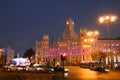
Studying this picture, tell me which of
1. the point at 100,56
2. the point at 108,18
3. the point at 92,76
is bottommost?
the point at 92,76

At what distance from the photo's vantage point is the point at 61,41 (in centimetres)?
19012

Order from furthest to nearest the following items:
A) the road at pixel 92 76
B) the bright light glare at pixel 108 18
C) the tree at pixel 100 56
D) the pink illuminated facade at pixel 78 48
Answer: the pink illuminated facade at pixel 78 48, the tree at pixel 100 56, the bright light glare at pixel 108 18, the road at pixel 92 76

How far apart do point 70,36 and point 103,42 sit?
3636 cm

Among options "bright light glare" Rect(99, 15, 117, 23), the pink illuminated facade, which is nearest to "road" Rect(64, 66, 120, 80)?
"bright light glare" Rect(99, 15, 117, 23)

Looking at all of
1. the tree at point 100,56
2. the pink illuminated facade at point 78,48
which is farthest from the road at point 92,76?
the pink illuminated facade at point 78,48

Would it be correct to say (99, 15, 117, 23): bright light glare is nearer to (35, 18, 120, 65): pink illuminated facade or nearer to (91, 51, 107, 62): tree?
(91, 51, 107, 62): tree

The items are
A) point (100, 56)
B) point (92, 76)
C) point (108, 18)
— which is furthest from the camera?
point (100, 56)

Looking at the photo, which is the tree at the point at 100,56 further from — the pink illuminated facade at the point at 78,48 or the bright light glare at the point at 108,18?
the bright light glare at the point at 108,18

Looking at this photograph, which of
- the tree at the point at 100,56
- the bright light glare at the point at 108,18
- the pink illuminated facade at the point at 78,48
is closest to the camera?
the bright light glare at the point at 108,18

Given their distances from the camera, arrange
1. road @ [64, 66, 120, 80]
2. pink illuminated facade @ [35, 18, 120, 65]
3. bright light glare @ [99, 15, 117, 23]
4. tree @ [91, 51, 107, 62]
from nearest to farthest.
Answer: road @ [64, 66, 120, 80], bright light glare @ [99, 15, 117, 23], tree @ [91, 51, 107, 62], pink illuminated facade @ [35, 18, 120, 65]

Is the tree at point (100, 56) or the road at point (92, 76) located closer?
the road at point (92, 76)

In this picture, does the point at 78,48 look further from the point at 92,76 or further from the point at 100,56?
the point at 92,76

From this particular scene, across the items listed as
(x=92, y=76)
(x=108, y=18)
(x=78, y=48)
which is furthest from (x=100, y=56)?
(x=78, y=48)

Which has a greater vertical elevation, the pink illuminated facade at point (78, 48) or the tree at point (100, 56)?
the pink illuminated facade at point (78, 48)
